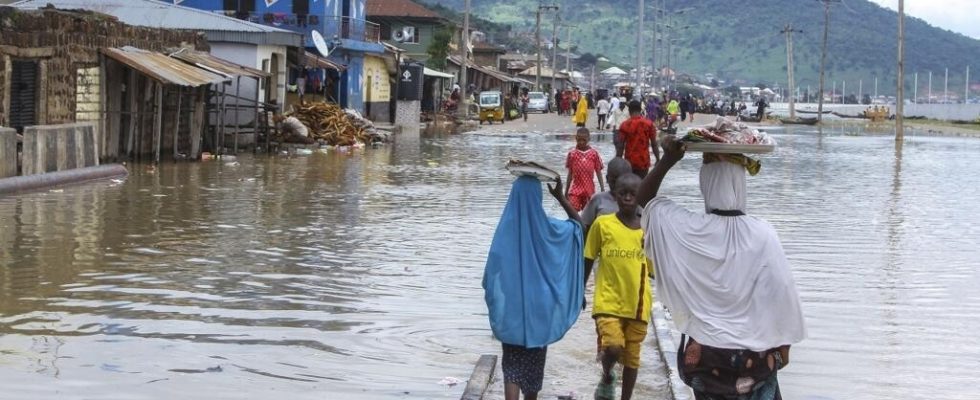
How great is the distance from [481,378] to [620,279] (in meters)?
1.07

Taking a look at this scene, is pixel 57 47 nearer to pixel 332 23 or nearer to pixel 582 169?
pixel 582 169

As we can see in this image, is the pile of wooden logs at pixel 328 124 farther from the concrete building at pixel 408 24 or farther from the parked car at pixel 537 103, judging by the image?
the concrete building at pixel 408 24

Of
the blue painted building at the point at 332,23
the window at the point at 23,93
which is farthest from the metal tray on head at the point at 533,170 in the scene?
the blue painted building at the point at 332,23

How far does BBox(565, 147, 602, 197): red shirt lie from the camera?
12617 millimetres

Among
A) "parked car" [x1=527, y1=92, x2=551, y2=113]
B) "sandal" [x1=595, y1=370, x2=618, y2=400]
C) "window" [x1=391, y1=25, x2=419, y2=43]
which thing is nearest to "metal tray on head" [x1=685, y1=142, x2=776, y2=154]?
"sandal" [x1=595, y1=370, x2=618, y2=400]

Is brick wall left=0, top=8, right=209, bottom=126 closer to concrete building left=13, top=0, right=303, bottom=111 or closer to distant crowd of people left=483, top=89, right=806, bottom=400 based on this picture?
concrete building left=13, top=0, right=303, bottom=111

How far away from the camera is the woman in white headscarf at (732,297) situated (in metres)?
5.42

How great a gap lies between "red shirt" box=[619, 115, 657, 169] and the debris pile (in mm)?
18326

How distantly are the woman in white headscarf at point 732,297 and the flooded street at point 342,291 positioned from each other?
2.24 m

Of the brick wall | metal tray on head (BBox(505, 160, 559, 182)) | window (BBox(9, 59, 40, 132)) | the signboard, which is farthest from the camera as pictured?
the signboard

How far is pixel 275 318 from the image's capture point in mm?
9859

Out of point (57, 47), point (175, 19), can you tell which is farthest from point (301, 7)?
point (57, 47)

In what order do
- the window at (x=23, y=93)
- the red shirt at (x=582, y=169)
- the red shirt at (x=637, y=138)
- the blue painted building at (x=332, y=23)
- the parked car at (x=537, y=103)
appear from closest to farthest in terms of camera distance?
the red shirt at (x=582, y=169) → the red shirt at (x=637, y=138) → the window at (x=23, y=93) → the blue painted building at (x=332, y=23) → the parked car at (x=537, y=103)

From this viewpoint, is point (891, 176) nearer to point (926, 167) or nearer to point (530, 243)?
point (926, 167)
